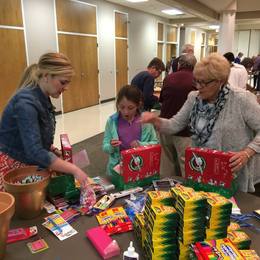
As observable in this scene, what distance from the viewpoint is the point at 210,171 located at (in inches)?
52.1

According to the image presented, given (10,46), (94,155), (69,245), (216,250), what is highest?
(10,46)

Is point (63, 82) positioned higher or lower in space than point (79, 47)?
lower

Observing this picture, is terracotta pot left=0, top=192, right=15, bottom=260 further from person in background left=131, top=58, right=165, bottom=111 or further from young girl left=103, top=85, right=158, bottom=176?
person in background left=131, top=58, right=165, bottom=111

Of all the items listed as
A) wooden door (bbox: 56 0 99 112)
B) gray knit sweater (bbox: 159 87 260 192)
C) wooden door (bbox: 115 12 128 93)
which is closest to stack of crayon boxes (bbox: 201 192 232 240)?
gray knit sweater (bbox: 159 87 260 192)

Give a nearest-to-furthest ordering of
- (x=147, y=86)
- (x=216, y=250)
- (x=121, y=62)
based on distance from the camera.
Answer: (x=216, y=250) < (x=147, y=86) < (x=121, y=62)

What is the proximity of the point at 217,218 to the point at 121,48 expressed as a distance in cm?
844

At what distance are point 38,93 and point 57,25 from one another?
17.7 feet

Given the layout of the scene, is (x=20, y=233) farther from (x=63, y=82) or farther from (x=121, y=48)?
(x=121, y=48)

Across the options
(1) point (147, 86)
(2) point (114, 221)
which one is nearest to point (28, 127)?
(2) point (114, 221)

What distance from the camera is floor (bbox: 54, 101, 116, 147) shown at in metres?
5.01

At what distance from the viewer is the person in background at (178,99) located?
108 inches

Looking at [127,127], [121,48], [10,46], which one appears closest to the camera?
[127,127]

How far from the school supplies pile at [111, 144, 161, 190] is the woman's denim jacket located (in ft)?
1.17

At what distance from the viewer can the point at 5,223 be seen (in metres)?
0.90
